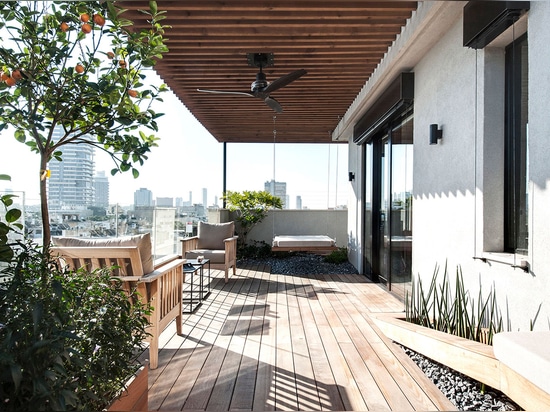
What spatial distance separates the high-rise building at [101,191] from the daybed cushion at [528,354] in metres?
5.07

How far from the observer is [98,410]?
1.49 meters

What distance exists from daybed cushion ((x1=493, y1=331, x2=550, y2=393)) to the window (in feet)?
3.45

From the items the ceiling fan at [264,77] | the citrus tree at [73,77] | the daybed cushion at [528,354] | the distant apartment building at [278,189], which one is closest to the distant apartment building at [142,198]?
the ceiling fan at [264,77]

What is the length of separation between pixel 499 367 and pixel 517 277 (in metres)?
0.62

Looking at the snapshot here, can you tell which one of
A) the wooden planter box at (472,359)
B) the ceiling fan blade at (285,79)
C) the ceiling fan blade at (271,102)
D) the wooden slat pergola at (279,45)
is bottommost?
the wooden planter box at (472,359)

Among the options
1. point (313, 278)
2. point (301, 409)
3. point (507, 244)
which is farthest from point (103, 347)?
point (313, 278)

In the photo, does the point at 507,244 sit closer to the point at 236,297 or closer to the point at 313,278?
the point at 236,297

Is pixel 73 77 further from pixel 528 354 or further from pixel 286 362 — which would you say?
pixel 286 362

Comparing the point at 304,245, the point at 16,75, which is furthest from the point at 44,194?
the point at 304,245

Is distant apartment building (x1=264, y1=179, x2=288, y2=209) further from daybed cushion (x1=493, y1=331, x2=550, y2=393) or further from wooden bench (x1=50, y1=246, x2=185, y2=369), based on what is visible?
daybed cushion (x1=493, y1=331, x2=550, y2=393)

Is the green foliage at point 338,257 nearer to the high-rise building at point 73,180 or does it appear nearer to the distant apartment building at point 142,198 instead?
the distant apartment building at point 142,198

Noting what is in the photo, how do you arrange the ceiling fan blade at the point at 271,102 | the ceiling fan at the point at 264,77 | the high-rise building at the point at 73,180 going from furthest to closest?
the ceiling fan blade at the point at 271,102 → the ceiling fan at the point at 264,77 → the high-rise building at the point at 73,180

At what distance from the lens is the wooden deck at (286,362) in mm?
2379

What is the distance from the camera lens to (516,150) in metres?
2.71
